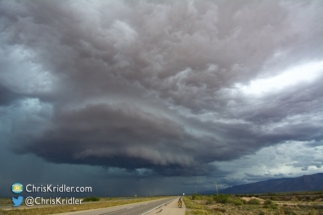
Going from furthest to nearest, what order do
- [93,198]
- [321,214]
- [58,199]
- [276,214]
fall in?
1. [93,198]
2. [58,199]
3. [276,214]
4. [321,214]

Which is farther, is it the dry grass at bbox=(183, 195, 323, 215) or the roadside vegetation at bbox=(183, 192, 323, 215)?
the roadside vegetation at bbox=(183, 192, 323, 215)

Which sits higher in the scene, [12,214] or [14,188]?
[14,188]

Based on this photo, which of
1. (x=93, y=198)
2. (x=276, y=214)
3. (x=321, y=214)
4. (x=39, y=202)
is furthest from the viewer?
(x=93, y=198)

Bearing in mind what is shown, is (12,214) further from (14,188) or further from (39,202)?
(39,202)

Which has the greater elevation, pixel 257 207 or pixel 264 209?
pixel 264 209

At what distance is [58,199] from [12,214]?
50948 millimetres

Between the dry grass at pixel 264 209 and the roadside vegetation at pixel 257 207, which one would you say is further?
the roadside vegetation at pixel 257 207

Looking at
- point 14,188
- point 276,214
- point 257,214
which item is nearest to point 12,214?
point 14,188

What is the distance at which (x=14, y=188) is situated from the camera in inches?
1606

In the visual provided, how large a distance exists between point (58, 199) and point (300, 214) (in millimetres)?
75331

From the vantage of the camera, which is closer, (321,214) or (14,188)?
(321,214)

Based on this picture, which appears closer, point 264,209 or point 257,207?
point 264,209

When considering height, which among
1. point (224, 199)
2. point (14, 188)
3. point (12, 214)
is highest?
point (14, 188)

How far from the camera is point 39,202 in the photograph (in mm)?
77938
